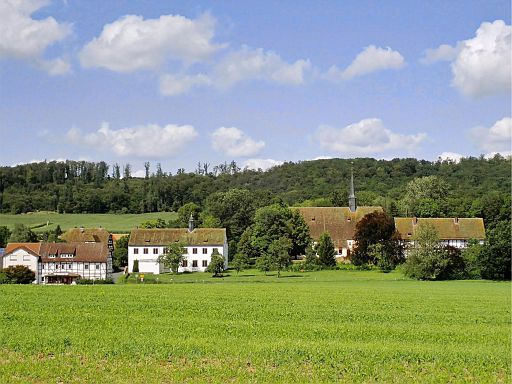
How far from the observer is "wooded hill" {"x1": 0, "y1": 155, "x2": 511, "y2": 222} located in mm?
148250

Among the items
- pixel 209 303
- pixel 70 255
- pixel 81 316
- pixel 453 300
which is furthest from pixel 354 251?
pixel 81 316

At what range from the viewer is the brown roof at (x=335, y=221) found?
97688 mm

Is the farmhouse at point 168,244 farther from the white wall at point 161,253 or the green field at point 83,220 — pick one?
the green field at point 83,220

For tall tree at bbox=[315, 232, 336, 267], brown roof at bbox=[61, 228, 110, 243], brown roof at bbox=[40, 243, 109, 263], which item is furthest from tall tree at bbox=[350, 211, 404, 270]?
brown roof at bbox=[61, 228, 110, 243]

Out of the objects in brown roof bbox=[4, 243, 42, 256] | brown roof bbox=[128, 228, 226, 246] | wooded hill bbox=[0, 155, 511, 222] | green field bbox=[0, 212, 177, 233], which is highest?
wooded hill bbox=[0, 155, 511, 222]

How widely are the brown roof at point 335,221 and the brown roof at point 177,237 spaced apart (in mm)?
15439

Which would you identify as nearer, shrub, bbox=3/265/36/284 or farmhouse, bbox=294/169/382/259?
shrub, bbox=3/265/36/284

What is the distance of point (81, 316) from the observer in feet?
81.1

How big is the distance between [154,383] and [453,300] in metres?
25.9

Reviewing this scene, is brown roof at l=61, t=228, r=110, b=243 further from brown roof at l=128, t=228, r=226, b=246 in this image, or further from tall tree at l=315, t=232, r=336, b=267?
tall tree at l=315, t=232, r=336, b=267

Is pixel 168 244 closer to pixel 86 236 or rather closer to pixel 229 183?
pixel 86 236

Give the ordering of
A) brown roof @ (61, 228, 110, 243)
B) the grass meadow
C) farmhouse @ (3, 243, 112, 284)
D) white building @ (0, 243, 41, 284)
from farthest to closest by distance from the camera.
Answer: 1. brown roof @ (61, 228, 110, 243)
2. farmhouse @ (3, 243, 112, 284)
3. white building @ (0, 243, 41, 284)
4. the grass meadow

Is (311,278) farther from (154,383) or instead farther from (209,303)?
(154,383)

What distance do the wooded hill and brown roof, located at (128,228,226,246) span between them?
46.4 m
